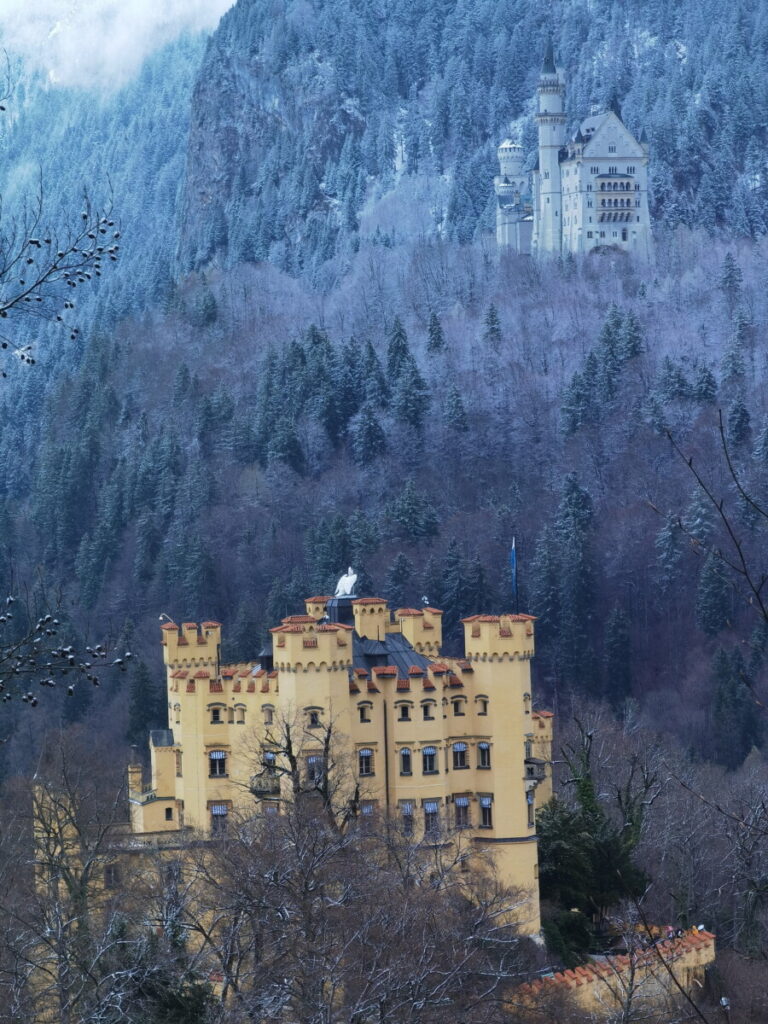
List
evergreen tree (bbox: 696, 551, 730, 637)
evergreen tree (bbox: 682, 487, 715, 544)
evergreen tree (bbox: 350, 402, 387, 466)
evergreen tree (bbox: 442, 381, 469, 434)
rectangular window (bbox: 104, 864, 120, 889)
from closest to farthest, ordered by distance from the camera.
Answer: rectangular window (bbox: 104, 864, 120, 889)
evergreen tree (bbox: 696, 551, 730, 637)
evergreen tree (bbox: 682, 487, 715, 544)
evergreen tree (bbox: 350, 402, 387, 466)
evergreen tree (bbox: 442, 381, 469, 434)

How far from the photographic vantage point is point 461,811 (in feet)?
242

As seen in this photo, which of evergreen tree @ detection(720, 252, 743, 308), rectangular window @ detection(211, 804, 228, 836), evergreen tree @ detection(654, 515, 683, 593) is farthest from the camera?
evergreen tree @ detection(720, 252, 743, 308)

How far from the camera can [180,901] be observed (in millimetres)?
58000

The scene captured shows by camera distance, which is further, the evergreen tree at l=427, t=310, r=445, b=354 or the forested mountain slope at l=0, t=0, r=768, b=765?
the evergreen tree at l=427, t=310, r=445, b=354

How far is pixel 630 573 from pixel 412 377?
25.2 meters

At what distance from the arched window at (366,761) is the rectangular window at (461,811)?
2.65 m

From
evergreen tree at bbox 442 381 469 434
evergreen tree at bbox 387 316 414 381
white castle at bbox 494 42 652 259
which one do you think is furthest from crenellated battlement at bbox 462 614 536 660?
white castle at bbox 494 42 652 259

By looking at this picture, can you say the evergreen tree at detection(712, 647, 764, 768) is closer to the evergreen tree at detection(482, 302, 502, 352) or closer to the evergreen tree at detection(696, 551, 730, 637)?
the evergreen tree at detection(696, 551, 730, 637)

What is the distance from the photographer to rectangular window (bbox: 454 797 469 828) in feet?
241

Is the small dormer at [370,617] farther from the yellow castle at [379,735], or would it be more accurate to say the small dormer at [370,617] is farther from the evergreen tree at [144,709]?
the evergreen tree at [144,709]

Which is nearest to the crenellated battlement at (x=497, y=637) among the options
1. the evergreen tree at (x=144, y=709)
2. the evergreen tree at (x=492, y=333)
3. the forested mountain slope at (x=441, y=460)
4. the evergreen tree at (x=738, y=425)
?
the evergreen tree at (x=144, y=709)

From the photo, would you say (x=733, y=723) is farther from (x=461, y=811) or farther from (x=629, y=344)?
(x=629, y=344)

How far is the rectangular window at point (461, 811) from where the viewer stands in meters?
73.6

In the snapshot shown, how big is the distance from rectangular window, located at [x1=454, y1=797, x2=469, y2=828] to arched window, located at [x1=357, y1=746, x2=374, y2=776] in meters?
2.65
